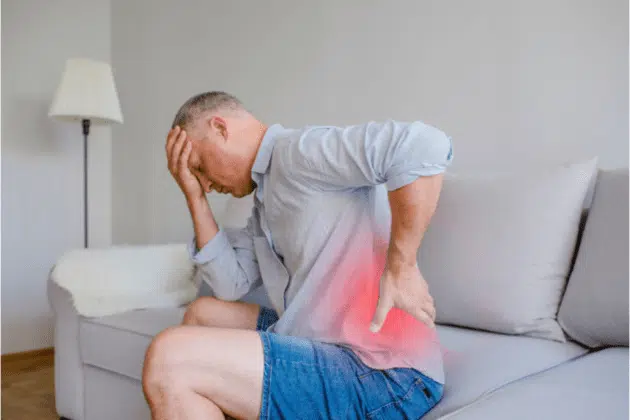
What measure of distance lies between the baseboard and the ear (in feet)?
8.00

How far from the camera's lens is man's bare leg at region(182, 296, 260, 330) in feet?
4.53

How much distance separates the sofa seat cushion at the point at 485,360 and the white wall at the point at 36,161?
7.88 ft

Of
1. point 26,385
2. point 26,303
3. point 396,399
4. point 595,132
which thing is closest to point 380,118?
point 595,132

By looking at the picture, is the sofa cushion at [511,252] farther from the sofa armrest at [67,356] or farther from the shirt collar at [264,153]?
the sofa armrest at [67,356]

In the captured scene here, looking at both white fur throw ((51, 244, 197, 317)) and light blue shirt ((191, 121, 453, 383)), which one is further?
white fur throw ((51, 244, 197, 317))

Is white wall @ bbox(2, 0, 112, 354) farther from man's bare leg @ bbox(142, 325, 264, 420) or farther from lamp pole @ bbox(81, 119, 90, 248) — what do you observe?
man's bare leg @ bbox(142, 325, 264, 420)

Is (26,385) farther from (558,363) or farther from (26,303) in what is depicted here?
(558,363)

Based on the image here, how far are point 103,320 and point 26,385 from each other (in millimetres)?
1044

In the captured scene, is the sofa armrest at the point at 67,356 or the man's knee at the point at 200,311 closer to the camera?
the man's knee at the point at 200,311

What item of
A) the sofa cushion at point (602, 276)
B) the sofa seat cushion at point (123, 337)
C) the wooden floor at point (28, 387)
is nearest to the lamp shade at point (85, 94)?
the wooden floor at point (28, 387)

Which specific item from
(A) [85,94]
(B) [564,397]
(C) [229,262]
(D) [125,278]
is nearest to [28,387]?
(D) [125,278]

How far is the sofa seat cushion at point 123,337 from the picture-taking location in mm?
1723

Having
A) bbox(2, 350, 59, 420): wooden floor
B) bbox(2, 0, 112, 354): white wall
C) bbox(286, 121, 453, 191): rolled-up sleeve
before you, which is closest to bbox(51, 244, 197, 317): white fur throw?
bbox(2, 350, 59, 420): wooden floor

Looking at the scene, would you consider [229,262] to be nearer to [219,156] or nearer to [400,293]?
[219,156]
